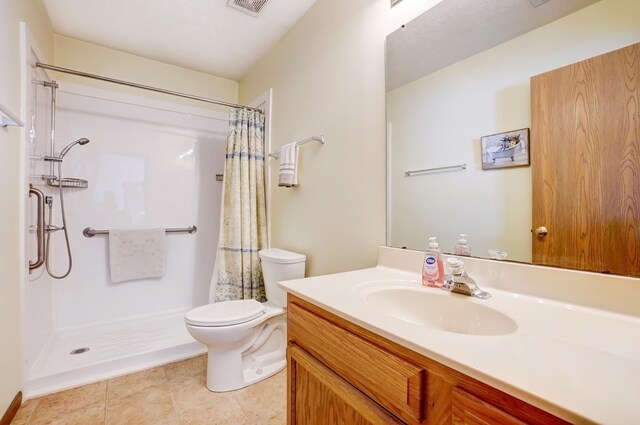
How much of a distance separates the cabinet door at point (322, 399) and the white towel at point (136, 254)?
6.35ft

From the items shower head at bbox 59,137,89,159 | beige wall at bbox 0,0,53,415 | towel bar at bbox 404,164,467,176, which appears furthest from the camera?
shower head at bbox 59,137,89,159

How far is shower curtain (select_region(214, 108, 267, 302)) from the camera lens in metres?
2.14

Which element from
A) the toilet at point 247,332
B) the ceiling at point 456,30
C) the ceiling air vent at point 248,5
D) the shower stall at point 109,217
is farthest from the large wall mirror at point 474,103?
the shower stall at point 109,217

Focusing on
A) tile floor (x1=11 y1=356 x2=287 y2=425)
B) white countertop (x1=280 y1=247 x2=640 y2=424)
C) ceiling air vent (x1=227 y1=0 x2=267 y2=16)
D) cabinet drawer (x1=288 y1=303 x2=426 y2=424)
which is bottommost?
tile floor (x1=11 y1=356 x2=287 y2=425)

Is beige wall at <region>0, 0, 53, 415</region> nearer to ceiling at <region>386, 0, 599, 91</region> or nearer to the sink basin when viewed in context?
the sink basin

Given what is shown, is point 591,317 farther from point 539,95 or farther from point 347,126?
point 347,126

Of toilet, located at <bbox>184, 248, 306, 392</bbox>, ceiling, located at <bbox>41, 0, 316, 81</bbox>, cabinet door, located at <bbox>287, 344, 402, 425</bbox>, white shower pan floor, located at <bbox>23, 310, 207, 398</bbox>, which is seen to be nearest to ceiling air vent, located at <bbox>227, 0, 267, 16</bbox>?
ceiling, located at <bbox>41, 0, 316, 81</bbox>

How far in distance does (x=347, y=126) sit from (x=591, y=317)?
1220 millimetres

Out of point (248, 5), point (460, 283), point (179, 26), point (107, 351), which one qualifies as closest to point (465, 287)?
point (460, 283)

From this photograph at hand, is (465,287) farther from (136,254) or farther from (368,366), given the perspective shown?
(136,254)

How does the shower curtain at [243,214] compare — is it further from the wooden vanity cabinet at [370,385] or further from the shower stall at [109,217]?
the wooden vanity cabinet at [370,385]

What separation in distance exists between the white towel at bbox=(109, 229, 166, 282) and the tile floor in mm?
887

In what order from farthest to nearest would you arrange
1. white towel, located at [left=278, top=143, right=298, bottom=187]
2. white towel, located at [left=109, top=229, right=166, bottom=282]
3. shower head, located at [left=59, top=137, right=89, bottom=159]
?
white towel, located at [left=109, top=229, right=166, bottom=282] < shower head, located at [left=59, top=137, right=89, bottom=159] < white towel, located at [left=278, top=143, right=298, bottom=187]

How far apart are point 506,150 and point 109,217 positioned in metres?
2.76
